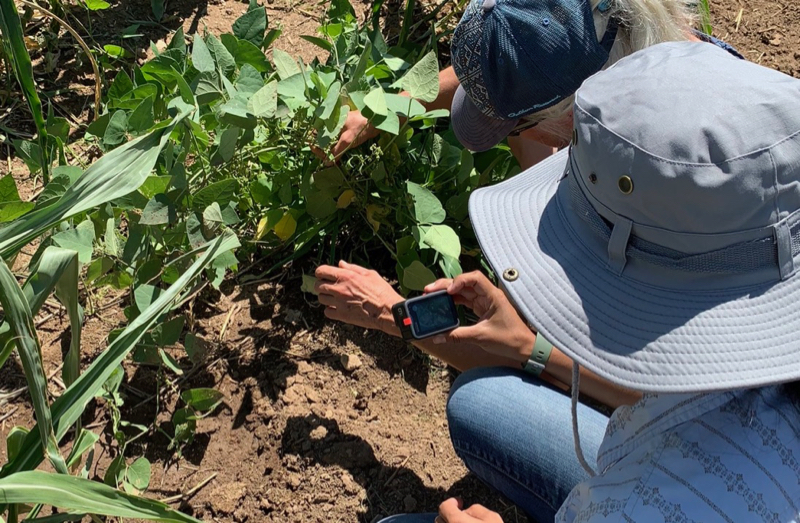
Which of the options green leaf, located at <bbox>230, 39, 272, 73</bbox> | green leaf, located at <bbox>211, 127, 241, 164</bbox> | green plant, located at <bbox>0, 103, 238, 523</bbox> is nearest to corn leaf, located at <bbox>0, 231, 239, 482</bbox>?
green plant, located at <bbox>0, 103, 238, 523</bbox>

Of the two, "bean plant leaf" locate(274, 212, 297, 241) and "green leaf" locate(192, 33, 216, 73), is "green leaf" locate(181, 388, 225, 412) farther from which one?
"green leaf" locate(192, 33, 216, 73)

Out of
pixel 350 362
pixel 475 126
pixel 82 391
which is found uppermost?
pixel 475 126

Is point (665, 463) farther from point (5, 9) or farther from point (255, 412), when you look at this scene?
point (5, 9)

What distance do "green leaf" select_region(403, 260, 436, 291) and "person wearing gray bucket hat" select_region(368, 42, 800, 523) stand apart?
451 mm

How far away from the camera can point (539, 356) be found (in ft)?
4.21

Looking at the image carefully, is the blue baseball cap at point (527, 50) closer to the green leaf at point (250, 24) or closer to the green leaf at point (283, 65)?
the green leaf at point (283, 65)

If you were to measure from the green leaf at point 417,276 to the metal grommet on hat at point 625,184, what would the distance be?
2.18ft

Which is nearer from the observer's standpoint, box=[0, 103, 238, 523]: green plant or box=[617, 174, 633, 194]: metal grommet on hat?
box=[617, 174, 633, 194]: metal grommet on hat

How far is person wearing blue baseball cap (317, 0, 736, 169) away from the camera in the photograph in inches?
41.1

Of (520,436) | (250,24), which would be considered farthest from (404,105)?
(520,436)

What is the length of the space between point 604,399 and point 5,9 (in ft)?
3.72

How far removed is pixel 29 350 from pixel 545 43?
2.57ft

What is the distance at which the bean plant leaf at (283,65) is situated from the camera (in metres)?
1.33

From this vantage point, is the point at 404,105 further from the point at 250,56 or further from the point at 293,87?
the point at 250,56
